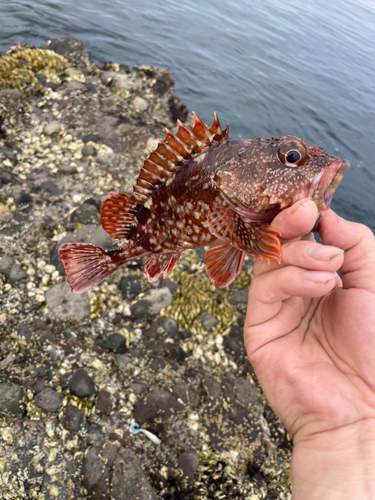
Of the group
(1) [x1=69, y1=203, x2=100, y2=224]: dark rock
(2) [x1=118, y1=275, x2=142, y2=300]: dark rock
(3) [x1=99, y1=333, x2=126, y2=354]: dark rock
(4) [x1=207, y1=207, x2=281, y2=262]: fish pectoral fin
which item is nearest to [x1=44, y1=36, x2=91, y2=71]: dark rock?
(1) [x1=69, y1=203, x2=100, y2=224]: dark rock

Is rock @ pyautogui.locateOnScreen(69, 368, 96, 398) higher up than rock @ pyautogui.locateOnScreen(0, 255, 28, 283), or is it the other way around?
rock @ pyautogui.locateOnScreen(0, 255, 28, 283)

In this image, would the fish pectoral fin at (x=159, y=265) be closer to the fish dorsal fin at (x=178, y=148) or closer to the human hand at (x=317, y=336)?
the fish dorsal fin at (x=178, y=148)

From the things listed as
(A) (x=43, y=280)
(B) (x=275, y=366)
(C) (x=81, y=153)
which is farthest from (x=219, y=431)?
(C) (x=81, y=153)

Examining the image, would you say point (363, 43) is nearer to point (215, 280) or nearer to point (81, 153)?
point (81, 153)

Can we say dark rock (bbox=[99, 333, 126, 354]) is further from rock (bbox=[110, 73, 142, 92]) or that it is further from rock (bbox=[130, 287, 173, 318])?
rock (bbox=[110, 73, 142, 92])

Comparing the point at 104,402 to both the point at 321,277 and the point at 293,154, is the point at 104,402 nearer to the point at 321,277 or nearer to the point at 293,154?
the point at 321,277

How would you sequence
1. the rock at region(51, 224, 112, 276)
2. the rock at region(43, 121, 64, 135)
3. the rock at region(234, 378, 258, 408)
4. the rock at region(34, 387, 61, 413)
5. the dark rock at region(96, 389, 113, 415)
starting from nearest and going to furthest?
1. the rock at region(34, 387, 61, 413)
2. the dark rock at region(96, 389, 113, 415)
3. the rock at region(234, 378, 258, 408)
4. the rock at region(51, 224, 112, 276)
5. the rock at region(43, 121, 64, 135)

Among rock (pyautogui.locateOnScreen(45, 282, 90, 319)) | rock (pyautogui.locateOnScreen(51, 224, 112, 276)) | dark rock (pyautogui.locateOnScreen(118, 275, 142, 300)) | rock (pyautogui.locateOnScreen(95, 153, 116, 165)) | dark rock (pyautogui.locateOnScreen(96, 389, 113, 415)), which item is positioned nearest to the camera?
dark rock (pyautogui.locateOnScreen(96, 389, 113, 415))
